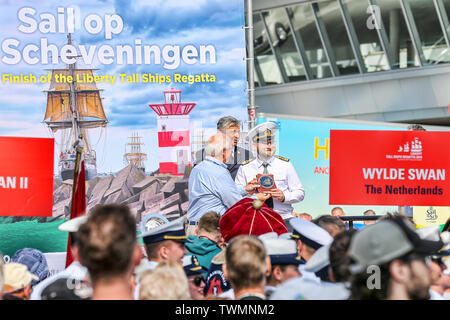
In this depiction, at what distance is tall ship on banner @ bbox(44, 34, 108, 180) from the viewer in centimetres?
684

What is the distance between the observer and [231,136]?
6.96 metres

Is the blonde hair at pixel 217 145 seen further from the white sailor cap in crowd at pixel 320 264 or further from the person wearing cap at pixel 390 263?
the person wearing cap at pixel 390 263

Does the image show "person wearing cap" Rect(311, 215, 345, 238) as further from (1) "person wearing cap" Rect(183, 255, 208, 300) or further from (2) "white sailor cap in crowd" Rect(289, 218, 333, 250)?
(1) "person wearing cap" Rect(183, 255, 208, 300)

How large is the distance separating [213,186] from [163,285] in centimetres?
Result: 337

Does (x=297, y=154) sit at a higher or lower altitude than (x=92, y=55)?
lower

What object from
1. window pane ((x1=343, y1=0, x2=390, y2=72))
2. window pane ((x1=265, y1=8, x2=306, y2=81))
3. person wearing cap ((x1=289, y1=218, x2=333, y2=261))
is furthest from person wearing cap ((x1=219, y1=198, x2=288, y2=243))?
window pane ((x1=265, y1=8, x2=306, y2=81))

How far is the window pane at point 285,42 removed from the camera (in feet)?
57.4

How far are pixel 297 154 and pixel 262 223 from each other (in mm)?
3031

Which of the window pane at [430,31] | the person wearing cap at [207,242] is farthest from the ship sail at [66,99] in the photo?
the window pane at [430,31]

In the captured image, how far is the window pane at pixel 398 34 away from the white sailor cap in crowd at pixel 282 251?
42.8ft

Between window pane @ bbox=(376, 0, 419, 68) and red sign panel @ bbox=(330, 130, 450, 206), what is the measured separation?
993cm

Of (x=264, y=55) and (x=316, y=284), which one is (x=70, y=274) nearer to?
(x=316, y=284)

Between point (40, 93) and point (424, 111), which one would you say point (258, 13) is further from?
point (40, 93)
